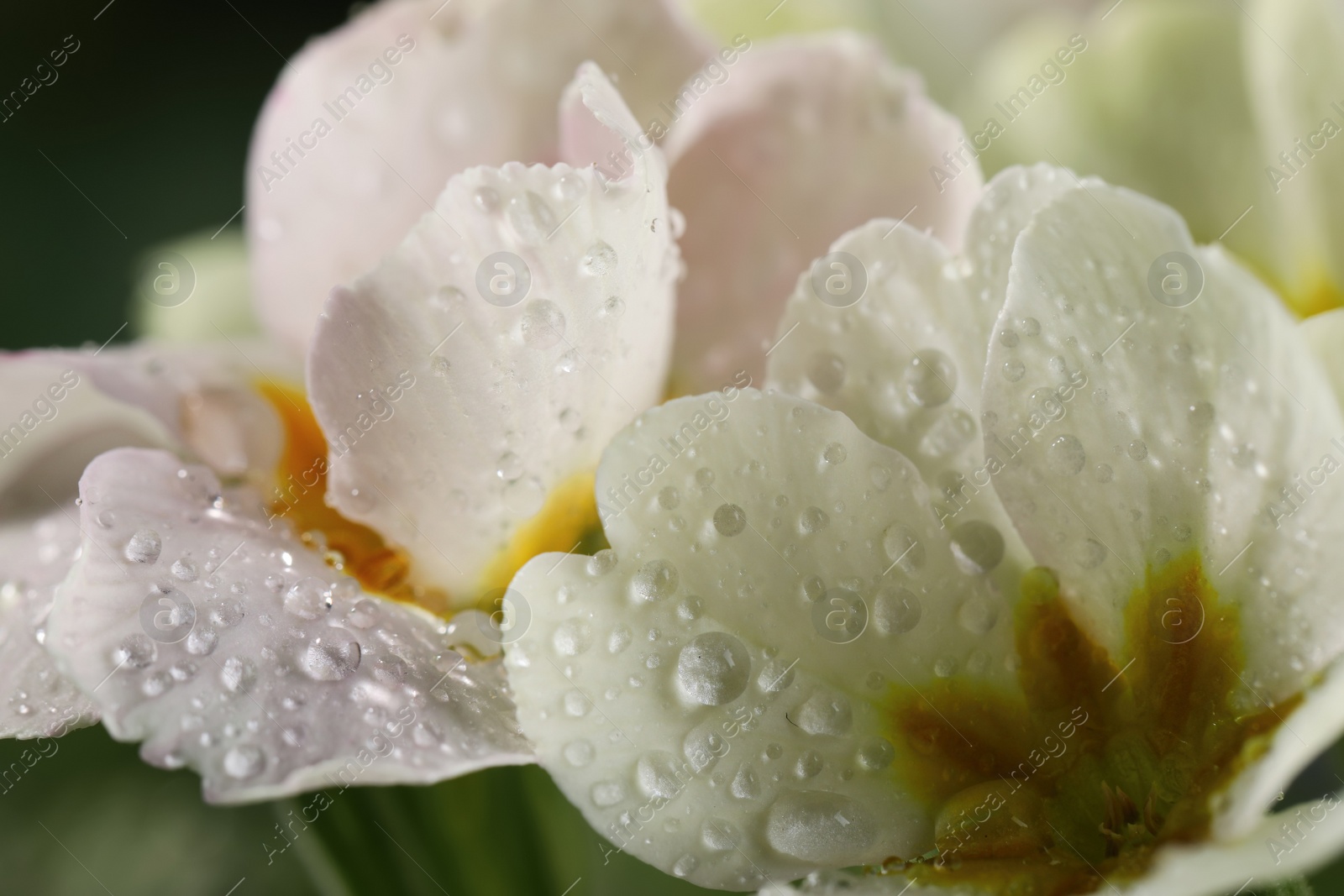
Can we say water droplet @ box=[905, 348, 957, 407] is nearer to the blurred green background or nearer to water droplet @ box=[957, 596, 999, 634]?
water droplet @ box=[957, 596, 999, 634]

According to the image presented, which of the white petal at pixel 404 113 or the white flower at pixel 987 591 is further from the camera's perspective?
the white petal at pixel 404 113

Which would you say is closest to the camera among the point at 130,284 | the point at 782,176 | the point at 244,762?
the point at 244,762

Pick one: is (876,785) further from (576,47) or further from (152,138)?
(152,138)

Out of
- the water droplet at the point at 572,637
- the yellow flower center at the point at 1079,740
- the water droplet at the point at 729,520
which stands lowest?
the yellow flower center at the point at 1079,740

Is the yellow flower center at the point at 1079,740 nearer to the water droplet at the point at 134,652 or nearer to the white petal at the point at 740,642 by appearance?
the white petal at the point at 740,642

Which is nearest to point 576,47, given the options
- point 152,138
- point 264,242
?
point 264,242

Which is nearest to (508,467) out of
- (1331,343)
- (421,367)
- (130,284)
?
(421,367)

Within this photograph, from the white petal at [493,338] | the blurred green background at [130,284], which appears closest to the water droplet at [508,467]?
the white petal at [493,338]

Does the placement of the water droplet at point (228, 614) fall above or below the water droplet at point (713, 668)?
above

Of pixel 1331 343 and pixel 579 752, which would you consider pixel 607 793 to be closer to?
pixel 579 752
